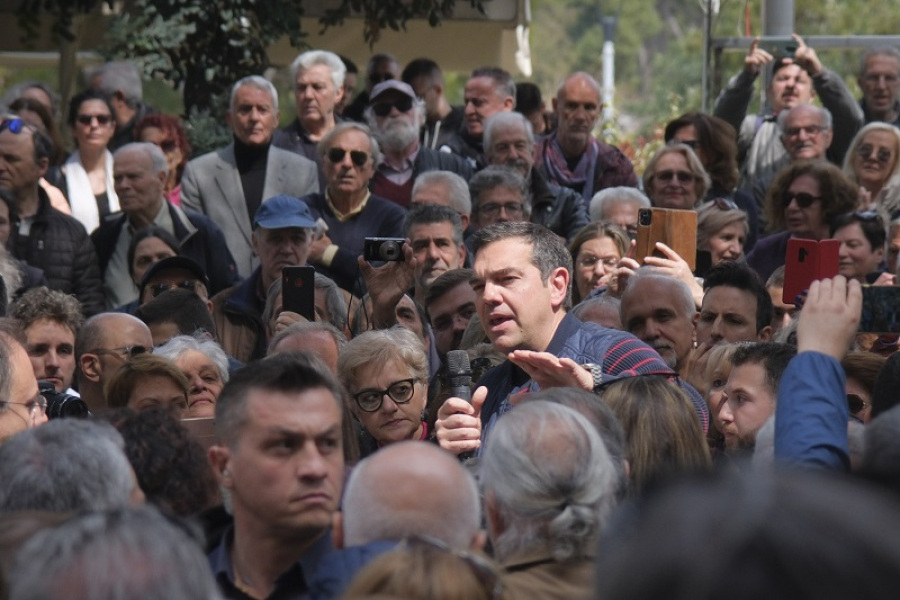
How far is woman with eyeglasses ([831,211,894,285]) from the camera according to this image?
7.77 meters

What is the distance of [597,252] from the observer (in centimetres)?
785

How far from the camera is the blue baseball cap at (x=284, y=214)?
767cm

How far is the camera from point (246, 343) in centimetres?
751

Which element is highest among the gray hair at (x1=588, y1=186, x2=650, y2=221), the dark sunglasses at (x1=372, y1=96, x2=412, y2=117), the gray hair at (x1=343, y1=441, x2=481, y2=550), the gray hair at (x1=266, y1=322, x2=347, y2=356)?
the dark sunglasses at (x1=372, y1=96, x2=412, y2=117)

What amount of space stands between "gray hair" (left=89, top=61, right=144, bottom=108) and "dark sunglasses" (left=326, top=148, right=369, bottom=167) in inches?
105

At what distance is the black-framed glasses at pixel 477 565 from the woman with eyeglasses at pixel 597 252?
490 centimetres

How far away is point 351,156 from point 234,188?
1.00 metres

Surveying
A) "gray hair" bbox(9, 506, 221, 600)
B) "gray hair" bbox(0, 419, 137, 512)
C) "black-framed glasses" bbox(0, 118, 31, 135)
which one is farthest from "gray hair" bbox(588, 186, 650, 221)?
"gray hair" bbox(9, 506, 221, 600)

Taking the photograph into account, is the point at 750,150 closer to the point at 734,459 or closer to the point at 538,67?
the point at 734,459

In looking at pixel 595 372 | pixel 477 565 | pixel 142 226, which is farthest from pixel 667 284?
pixel 477 565

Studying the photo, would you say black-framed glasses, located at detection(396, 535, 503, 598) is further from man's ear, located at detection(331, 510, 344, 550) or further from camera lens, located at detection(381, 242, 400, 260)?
camera lens, located at detection(381, 242, 400, 260)

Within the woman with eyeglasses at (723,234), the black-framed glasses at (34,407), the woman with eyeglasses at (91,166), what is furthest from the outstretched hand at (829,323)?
the woman with eyeglasses at (91,166)

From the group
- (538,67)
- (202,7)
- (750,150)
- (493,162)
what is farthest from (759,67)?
(538,67)

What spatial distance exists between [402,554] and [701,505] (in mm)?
1069
